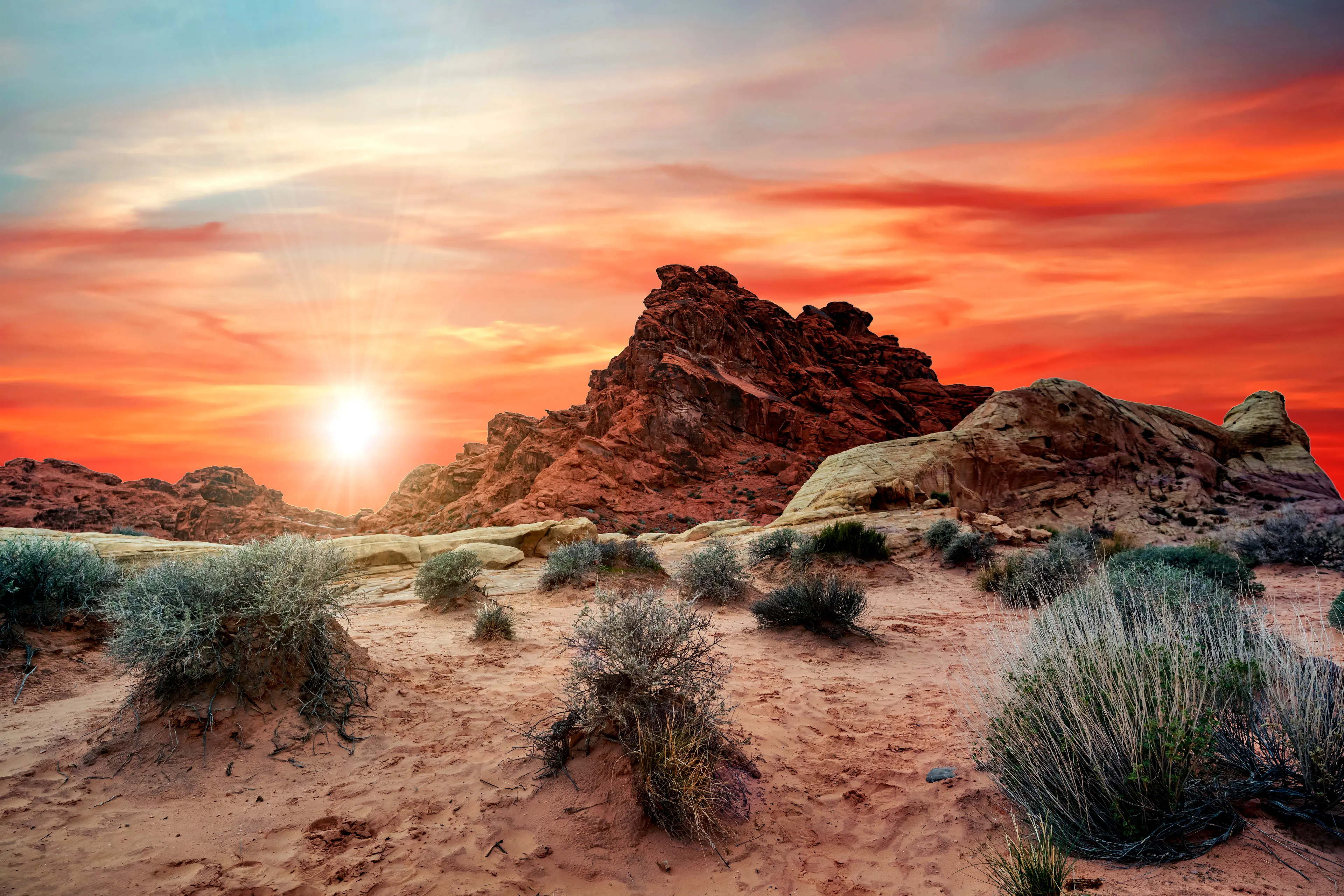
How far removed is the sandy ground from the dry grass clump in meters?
0.17

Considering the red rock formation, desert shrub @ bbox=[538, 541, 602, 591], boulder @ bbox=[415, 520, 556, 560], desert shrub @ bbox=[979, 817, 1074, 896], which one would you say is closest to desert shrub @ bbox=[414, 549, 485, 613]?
desert shrub @ bbox=[538, 541, 602, 591]

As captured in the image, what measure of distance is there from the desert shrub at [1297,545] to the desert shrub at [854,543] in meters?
7.02

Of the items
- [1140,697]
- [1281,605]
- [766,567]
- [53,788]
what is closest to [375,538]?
[766,567]

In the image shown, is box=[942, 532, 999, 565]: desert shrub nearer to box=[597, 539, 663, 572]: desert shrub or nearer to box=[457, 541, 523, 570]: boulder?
box=[597, 539, 663, 572]: desert shrub

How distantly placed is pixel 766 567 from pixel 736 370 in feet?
146

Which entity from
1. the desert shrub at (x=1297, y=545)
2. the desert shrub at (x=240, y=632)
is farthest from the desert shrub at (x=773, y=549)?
the desert shrub at (x=240, y=632)

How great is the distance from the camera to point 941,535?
15312 millimetres

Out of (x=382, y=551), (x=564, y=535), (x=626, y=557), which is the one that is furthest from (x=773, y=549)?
(x=382, y=551)

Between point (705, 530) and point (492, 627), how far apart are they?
15999 mm

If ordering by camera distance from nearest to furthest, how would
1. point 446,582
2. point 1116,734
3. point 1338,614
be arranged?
point 1116,734
point 1338,614
point 446,582

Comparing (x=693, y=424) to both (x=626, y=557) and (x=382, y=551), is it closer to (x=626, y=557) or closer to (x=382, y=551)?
(x=382, y=551)

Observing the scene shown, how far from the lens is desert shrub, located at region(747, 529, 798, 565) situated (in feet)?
48.5

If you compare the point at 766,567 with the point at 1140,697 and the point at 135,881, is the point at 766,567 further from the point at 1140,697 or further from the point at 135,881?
the point at 135,881

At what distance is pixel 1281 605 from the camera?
8.84m
